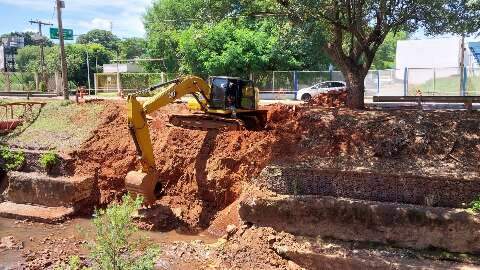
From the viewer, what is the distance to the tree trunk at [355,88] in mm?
15625

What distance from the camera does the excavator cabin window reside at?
584 inches

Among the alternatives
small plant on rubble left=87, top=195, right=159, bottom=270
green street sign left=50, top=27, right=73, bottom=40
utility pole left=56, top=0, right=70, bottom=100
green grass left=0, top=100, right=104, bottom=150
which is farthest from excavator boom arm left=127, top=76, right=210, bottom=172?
green street sign left=50, top=27, right=73, bottom=40

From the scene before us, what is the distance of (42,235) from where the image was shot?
13445 millimetres

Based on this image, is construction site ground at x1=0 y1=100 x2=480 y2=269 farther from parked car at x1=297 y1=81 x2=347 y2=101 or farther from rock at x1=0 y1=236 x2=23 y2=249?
parked car at x1=297 y1=81 x2=347 y2=101

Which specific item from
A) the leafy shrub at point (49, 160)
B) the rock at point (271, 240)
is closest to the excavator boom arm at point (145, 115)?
the rock at point (271, 240)

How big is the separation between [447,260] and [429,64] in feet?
102

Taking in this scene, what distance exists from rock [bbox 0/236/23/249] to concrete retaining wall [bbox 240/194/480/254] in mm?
5748

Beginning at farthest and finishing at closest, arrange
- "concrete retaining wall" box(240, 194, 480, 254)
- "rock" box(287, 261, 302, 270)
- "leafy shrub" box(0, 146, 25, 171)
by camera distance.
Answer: "leafy shrub" box(0, 146, 25, 171)
"rock" box(287, 261, 302, 270)
"concrete retaining wall" box(240, 194, 480, 254)

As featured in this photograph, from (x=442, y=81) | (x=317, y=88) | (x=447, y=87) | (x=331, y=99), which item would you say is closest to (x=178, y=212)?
(x=331, y=99)

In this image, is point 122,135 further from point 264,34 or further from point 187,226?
point 264,34

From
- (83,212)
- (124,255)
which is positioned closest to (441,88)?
(83,212)

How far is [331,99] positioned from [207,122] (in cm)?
650

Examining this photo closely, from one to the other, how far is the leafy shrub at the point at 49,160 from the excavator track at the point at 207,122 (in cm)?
394

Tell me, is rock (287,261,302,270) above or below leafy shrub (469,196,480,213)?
below
